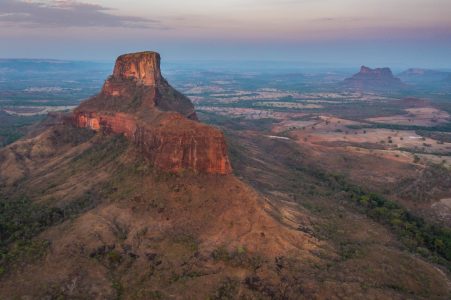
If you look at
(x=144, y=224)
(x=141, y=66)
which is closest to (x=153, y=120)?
(x=144, y=224)

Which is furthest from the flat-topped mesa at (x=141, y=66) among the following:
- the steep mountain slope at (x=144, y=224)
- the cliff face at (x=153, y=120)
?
the steep mountain slope at (x=144, y=224)

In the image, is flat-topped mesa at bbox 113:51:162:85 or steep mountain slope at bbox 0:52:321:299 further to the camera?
flat-topped mesa at bbox 113:51:162:85

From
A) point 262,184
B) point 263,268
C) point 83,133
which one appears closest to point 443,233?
point 262,184

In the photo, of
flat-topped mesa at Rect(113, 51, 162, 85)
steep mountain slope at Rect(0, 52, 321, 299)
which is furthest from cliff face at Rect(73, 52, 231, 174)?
steep mountain slope at Rect(0, 52, 321, 299)

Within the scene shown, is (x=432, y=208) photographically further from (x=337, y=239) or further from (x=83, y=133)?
(x=83, y=133)

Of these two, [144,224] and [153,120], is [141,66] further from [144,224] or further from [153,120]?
[144,224]

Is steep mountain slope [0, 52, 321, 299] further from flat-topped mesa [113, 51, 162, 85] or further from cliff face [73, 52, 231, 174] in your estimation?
flat-topped mesa [113, 51, 162, 85]

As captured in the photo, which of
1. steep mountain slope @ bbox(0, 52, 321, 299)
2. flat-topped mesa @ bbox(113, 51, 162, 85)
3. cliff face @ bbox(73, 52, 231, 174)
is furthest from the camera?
flat-topped mesa @ bbox(113, 51, 162, 85)
